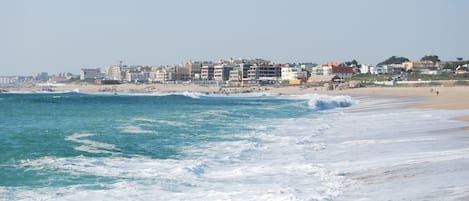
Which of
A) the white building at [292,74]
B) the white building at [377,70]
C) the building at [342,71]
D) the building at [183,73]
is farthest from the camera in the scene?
the building at [183,73]

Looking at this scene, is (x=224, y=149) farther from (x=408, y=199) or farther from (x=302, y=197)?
(x=408, y=199)

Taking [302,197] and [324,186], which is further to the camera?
[324,186]

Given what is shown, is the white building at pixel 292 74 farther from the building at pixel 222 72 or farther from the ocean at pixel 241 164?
the ocean at pixel 241 164

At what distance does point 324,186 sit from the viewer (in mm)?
12234

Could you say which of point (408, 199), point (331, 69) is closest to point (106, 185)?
point (408, 199)

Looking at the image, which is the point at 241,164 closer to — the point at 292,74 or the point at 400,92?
the point at 400,92

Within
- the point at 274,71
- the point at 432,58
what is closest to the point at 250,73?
the point at 274,71

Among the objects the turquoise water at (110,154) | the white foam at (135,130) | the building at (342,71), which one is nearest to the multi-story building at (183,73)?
the building at (342,71)

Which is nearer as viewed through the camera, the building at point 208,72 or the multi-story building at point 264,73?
the multi-story building at point 264,73

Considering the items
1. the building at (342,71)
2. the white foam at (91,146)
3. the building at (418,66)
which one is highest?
the building at (418,66)

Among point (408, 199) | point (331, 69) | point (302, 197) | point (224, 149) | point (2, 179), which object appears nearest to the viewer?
point (408, 199)

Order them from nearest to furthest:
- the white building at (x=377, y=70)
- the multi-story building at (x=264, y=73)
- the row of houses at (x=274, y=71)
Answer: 1. the row of houses at (x=274, y=71)
2. the white building at (x=377, y=70)
3. the multi-story building at (x=264, y=73)

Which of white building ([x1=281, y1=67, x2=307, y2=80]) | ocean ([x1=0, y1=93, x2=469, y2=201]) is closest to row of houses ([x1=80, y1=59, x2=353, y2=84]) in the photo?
white building ([x1=281, y1=67, x2=307, y2=80])

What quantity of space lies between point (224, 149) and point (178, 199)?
8043mm
